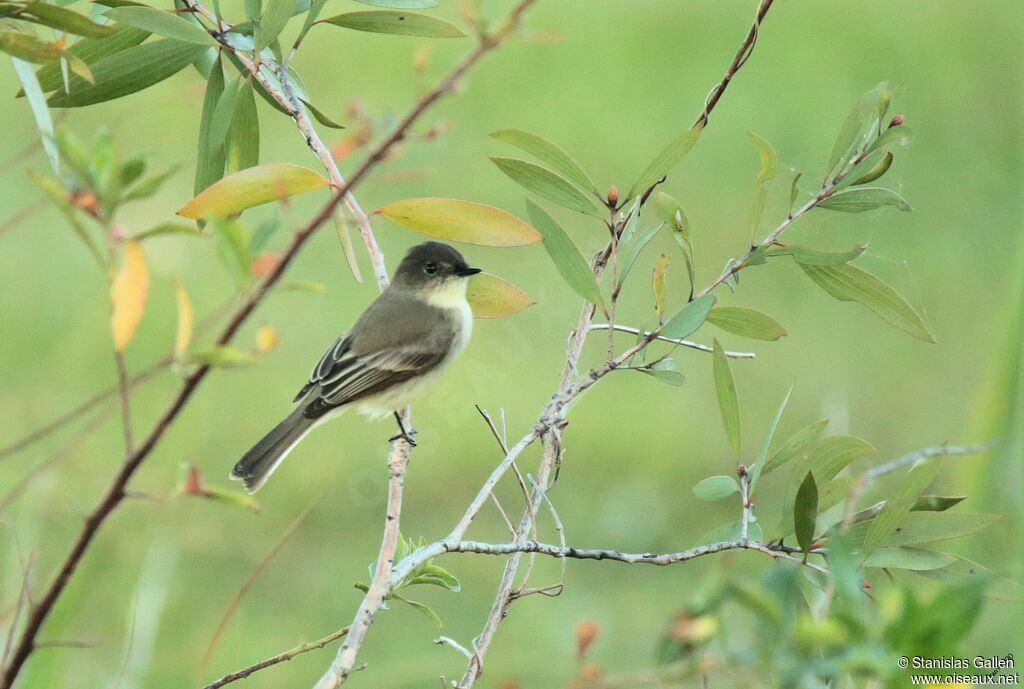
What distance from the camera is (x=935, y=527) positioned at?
1.00 m

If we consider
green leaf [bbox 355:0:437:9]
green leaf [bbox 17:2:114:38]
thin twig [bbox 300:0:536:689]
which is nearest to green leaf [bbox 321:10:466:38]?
green leaf [bbox 355:0:437:9]

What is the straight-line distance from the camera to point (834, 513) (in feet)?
4.53

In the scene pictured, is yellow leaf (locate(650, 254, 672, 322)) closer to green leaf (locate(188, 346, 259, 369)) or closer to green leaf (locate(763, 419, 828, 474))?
green leaf (locate(763, 419, 828, 474))

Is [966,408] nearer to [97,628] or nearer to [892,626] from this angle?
[97,628]

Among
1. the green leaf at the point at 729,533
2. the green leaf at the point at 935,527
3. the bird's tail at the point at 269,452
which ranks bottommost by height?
the bird's tail at the point at 269,452

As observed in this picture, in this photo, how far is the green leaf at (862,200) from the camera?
1124mm

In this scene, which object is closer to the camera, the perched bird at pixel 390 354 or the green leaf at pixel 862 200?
the green leaf at pixel 862 200

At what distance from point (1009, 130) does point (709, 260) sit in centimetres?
170

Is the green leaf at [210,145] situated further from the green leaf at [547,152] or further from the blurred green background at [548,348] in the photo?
the blurred green background at [548,348]

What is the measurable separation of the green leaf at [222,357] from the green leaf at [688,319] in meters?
0.53

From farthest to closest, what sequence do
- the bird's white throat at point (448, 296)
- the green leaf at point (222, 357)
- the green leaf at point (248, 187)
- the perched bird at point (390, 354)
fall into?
1. the bird's white throat at point (448, 296)
2. the perched bird at point (390, 354)
3. the green leaf at point (248, 187)
4. the green leaf at point (222, 357)

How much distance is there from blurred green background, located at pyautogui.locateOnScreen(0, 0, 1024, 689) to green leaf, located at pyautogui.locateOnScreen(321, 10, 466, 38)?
459mm

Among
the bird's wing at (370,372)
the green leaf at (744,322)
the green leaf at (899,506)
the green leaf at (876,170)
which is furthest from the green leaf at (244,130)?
the bird's wing at (370,372)

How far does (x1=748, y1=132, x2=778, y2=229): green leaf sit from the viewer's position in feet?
3.64
